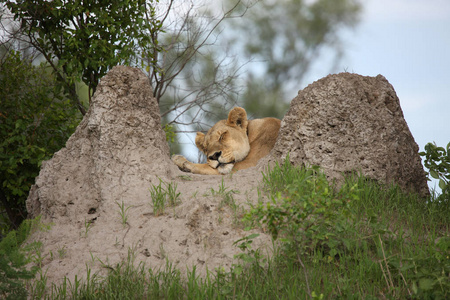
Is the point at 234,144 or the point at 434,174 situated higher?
the point at 234,144

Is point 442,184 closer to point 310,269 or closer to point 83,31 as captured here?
point 310,269

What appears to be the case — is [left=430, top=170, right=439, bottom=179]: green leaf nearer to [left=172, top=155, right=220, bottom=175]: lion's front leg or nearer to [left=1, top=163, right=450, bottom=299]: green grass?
[left=1, top=163, right=450, bottom=299]: green grass

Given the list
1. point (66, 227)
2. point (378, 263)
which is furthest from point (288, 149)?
point (66, 227)

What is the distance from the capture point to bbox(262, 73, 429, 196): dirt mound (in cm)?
618

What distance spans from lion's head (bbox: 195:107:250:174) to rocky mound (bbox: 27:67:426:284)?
628 mm

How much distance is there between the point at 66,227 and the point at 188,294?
2.15m

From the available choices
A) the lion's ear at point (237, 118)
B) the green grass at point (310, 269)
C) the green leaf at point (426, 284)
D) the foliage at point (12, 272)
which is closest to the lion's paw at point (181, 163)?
the lion's ear at point (237, 118)

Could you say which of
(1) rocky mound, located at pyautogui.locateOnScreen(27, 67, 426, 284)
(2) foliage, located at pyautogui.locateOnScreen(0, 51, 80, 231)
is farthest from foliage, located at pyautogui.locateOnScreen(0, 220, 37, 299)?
(2) foliage, located at pyautogui.locateOnScreen(0, 51, 80, 231)

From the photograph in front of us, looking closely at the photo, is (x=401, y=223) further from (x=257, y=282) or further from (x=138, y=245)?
(x=138, y=245)

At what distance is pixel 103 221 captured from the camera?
552 centimetres

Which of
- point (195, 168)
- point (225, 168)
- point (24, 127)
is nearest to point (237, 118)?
point (225, 168)

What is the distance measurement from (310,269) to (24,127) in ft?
19.1

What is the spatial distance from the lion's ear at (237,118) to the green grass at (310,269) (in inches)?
100

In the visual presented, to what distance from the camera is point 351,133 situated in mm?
6254
